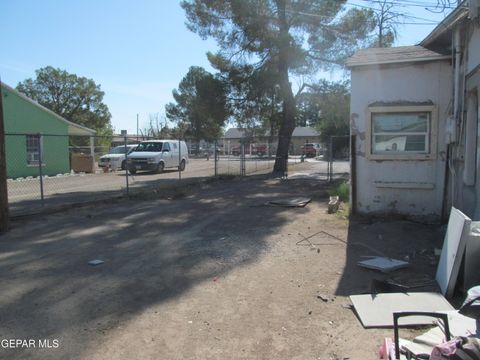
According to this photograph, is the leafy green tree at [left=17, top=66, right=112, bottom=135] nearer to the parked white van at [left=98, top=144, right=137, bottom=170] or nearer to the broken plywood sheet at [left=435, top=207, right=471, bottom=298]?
the parked white van at [left=98, top=144, right=137, bottom=170]

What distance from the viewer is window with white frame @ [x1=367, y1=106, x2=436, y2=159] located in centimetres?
897

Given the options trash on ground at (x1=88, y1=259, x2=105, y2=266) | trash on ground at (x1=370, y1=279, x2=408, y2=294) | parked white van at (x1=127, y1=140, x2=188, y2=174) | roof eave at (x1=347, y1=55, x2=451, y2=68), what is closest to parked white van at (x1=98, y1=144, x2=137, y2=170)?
parked white van at (x1=127, y1=140, x2=188, y2=174)

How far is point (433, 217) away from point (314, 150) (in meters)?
42.6

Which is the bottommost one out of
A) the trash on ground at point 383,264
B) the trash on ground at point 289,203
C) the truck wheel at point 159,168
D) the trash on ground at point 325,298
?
the trash on ground at point 325,298

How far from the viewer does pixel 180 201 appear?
42.5ft

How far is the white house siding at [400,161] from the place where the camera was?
8.84 m

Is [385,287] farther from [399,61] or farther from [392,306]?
[399,61]

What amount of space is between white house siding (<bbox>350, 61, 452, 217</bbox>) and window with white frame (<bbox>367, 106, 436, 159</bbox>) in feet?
0.43

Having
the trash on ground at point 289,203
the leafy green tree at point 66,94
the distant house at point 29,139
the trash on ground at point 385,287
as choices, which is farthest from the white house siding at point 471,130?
the leafy green tree at point 66,94

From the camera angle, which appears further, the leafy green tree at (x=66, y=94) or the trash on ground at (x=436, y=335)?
the leafy green tree at (x=66, y=94)

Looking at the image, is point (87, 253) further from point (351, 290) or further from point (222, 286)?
point (351, 290)

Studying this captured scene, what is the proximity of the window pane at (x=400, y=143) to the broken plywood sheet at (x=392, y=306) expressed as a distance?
5.00 meters

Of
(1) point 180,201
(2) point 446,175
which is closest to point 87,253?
(1) point 180,201

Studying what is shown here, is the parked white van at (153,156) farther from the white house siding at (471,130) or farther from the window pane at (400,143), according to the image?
the white house siding at (471,130)
